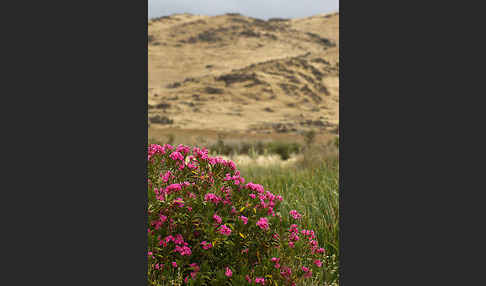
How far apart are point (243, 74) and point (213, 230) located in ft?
198

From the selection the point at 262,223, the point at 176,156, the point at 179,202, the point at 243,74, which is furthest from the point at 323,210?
the point at 243,74

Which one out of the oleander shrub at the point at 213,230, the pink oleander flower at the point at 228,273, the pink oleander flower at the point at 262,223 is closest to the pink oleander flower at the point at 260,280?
the oleander shrub at the point at 213,230

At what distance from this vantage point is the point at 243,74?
6103 cm

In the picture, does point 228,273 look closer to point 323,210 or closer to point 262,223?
point 262,223

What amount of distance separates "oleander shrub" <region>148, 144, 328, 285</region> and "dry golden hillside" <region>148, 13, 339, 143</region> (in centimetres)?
2886

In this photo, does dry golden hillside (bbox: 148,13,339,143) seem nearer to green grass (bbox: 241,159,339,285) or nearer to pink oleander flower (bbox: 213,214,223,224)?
green grass (bbox: 241,159,339,285)

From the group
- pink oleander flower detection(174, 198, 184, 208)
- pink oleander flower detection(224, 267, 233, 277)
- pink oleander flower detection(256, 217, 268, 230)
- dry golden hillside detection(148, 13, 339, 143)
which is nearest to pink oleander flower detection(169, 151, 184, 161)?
pink oleander flower detection(174, 198, 184, 208)

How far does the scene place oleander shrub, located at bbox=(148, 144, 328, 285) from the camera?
1970 millimetres

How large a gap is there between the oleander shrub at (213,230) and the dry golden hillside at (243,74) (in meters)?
28.9

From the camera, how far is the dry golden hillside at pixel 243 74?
42125mm

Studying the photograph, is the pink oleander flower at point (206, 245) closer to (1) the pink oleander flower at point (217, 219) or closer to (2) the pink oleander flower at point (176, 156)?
(1) the pink oleander flower at point (217, 219)

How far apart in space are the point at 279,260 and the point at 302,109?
4898 centimetres
